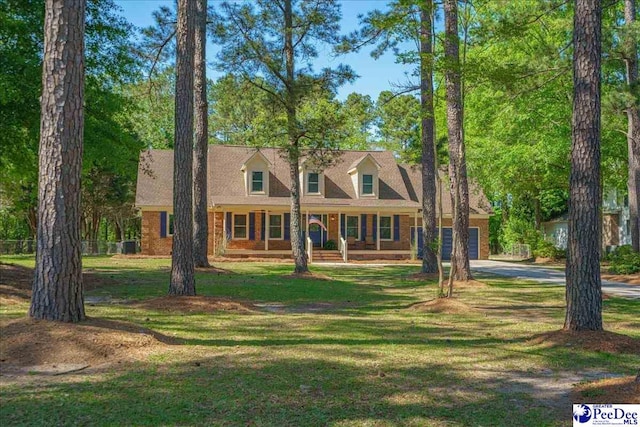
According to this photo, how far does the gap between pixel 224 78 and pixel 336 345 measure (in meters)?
14.8

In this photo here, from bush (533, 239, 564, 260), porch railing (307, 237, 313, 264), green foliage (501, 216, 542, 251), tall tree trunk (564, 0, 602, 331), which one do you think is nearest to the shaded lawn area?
tall tree trunk (564, 0, 602, 331)

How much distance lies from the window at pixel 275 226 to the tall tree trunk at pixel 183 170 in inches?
816

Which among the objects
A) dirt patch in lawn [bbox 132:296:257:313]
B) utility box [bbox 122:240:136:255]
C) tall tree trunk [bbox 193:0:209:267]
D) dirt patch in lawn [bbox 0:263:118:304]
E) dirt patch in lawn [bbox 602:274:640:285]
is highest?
tall tree trunk [bbox 193:0:209:267]

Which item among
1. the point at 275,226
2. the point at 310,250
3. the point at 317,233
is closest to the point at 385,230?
the point at 317,233

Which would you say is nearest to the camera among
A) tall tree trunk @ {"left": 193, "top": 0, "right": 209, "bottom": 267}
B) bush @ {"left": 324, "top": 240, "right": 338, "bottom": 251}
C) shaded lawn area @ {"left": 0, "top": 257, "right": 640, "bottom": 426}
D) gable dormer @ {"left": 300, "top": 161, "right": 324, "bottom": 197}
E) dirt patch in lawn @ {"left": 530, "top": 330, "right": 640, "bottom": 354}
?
shaded lawn area @ {"left": 0, "top": 257, "right": 640, "bottom": 426}

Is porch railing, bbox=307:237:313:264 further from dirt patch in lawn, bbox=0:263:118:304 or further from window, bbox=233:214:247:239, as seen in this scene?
dirt patch in lawn, bbox=0:263:118:304

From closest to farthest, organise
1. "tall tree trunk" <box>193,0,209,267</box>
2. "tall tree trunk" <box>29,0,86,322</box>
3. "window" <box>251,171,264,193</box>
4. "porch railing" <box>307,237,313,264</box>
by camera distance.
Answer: "tall tree trunk" <box>29,0,86,322</box>
"tall tree trunk" <box>193,0,209,267</box>
"porch railing" <box>307,237,313,264</box>
"window" <box>251,171,264,193</box>

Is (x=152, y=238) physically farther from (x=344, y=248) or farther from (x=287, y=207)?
(x=344, y=248)

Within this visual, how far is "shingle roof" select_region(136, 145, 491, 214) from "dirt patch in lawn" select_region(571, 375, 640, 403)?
81.1 ft

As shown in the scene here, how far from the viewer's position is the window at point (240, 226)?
30.9 meters

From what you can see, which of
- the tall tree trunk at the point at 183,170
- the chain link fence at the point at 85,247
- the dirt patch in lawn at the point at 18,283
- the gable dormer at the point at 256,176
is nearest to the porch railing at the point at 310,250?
the gable dormer at the point at 256,176

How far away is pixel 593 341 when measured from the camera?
7.22 m

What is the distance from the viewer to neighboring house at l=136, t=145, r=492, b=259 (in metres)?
30.1

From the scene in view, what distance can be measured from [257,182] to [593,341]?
25.3 m
